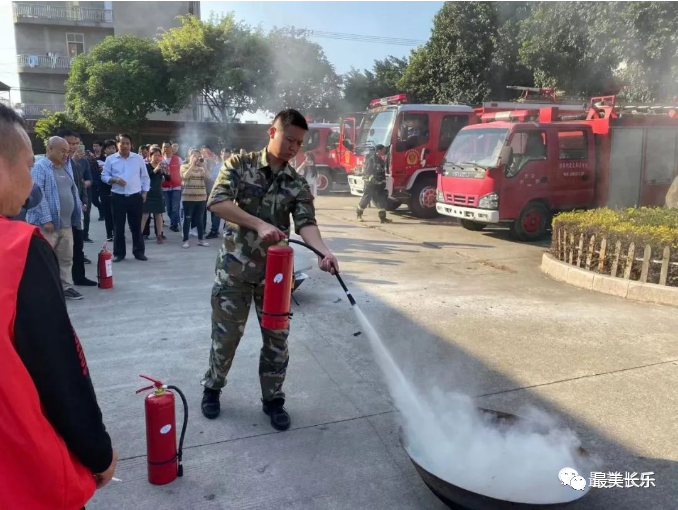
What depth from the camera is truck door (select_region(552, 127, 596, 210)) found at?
10.4 metres

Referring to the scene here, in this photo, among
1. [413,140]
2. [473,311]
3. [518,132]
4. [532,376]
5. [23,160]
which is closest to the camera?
[23,160]

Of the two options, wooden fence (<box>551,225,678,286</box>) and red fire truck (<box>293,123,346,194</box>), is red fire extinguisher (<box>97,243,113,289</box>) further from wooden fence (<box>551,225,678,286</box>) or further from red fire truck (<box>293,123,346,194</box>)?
red fire truck (<box>293,123,346,194</box>)

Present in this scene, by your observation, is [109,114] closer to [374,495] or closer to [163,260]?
[163,260]

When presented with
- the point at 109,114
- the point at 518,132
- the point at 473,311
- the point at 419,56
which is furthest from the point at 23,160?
the point at 109,114

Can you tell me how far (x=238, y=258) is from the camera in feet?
10.7

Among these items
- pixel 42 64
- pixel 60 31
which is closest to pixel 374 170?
pixel 42 64

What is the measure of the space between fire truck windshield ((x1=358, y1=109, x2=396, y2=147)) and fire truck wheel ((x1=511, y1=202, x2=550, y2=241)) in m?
4.29

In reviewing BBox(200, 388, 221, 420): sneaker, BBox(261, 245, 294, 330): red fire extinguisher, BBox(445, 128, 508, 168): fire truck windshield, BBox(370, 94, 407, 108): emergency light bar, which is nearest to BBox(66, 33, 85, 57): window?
BBox(370, 94, 407, 108): emergency light bar

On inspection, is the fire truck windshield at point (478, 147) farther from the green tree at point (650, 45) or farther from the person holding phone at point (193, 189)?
the person holding phone at point (193, 189)

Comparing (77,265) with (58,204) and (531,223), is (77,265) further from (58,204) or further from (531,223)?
(531,223)

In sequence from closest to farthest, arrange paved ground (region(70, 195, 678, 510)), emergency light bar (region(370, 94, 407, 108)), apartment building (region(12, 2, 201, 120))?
paved ground (region(70, 195, 678, 510)) < emergency light bar (region(370, 94, 407, 108)) < apartment building (region(12, 2, 201, 120))

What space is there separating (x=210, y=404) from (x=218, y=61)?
26.6 metres

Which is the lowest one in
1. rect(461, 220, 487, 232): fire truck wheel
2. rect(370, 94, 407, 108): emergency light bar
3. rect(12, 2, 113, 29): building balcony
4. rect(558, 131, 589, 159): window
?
rect(461, 220, 487, 232): fire truck wheel

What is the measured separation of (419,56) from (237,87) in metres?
9.14
